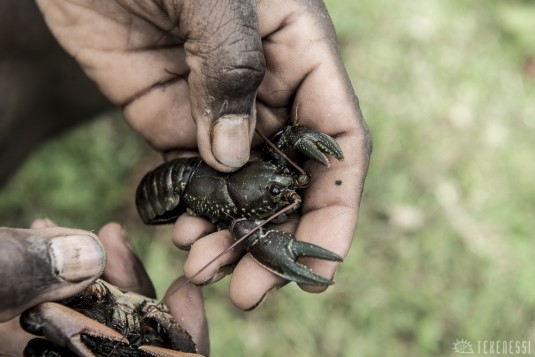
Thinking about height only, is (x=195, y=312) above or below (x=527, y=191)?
above

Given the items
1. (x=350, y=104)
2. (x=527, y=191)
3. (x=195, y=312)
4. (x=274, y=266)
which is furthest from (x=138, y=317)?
(x=527, y=191)

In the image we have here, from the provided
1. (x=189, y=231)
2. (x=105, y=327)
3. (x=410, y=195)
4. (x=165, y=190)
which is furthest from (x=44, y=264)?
(x=410, y=195)

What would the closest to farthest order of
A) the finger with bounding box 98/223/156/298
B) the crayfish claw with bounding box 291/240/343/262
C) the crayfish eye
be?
the crayfish claw with bounding box 291/240/343/262
the crayfish eye
the finger with bounding box 98/223/156/298

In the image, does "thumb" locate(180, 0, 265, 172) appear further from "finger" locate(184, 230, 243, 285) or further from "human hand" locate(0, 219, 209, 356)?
"human hand" locate(0, 219, 209, 356)

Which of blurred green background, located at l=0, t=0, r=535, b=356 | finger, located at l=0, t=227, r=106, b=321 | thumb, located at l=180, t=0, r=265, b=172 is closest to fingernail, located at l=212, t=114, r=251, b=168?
thumb, located at l=180, t=0, r=265, b=172

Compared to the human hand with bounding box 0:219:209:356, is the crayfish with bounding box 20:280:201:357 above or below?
below

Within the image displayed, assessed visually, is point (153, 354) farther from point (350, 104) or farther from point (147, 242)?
point (147, 242)

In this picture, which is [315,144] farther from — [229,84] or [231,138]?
[229,84]
